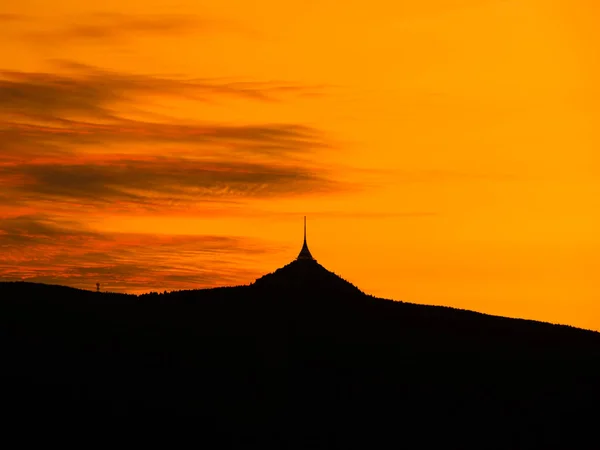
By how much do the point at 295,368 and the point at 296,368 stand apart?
6 centimetres

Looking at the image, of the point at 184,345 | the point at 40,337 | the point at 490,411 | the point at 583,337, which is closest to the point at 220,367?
the point at 184,345

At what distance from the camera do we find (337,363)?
269ft

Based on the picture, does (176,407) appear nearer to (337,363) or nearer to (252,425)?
(252,425)

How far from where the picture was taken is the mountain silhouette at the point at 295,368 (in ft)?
242

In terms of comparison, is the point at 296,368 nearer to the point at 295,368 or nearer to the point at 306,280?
the point at 295,368

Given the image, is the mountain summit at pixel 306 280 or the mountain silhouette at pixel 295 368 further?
the mountain summit at pixel 306 280

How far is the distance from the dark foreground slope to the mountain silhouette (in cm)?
12

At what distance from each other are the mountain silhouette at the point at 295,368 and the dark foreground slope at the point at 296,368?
0.12 m

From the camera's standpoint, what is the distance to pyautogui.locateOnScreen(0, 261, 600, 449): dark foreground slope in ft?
242

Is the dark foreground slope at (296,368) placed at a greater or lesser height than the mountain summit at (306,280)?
lesser

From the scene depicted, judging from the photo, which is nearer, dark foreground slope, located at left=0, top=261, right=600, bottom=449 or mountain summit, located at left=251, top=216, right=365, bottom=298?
dark foreground slope, located at left=0, top=261, right=600, bottom=449

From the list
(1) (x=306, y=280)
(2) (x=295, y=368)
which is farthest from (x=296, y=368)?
(1) (x=306, y=280)

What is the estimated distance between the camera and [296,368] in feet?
265

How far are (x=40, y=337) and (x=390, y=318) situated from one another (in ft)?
77.2
